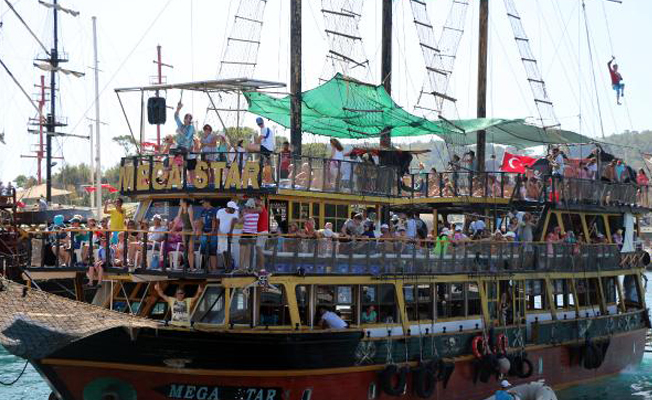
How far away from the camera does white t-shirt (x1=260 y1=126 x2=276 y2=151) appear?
24062 millimetres

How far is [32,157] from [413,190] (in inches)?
2392

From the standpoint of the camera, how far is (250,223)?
21750mm

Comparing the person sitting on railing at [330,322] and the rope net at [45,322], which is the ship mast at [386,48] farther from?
the rope net at [45,322]

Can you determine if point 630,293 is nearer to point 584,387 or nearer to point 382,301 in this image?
point 584,387

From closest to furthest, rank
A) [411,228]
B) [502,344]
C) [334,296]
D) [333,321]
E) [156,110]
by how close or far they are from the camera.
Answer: [333,321]
[334,296]
[156,110]
[502,344]
[411,228]

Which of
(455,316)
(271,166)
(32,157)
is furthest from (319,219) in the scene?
(32,157)

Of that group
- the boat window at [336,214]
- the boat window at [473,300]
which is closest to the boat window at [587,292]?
the boat window at [473,300]

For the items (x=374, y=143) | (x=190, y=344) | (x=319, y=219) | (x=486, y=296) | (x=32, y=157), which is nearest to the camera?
(x=190, y=344)

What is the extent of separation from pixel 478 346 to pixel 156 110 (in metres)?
9.47

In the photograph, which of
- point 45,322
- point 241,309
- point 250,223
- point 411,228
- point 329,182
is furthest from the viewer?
point 411,228

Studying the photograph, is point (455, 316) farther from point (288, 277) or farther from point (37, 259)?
point (37, 259)

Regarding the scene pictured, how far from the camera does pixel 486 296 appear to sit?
27.0m

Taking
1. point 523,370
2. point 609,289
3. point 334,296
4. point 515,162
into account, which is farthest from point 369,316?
point 515,162

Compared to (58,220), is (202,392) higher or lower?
lower
